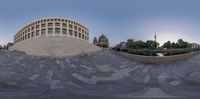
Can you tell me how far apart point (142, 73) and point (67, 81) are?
14.8 ft

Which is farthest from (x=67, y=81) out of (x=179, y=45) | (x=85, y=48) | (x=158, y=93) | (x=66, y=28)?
(x=66, y=28)

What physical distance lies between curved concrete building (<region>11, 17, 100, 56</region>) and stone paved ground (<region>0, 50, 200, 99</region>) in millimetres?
3224

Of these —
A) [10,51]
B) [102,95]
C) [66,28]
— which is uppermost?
[66,28]

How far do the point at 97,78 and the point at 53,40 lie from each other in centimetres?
1157

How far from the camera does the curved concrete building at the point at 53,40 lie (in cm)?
2417

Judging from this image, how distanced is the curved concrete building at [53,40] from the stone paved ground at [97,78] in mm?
3224

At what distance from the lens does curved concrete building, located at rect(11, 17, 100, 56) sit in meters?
24.2

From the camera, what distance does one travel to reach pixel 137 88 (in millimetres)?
12227

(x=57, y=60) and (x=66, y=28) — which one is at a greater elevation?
Answer: (x=66, y=28)

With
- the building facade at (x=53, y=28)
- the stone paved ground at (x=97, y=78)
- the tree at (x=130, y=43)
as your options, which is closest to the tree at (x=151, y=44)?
the tree at (x=130, y=43)

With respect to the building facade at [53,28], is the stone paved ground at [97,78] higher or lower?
lower

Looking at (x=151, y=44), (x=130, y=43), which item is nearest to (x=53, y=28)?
(x=130, y=43)

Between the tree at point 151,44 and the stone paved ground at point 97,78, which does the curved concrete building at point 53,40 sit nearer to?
the stone paved ground at point 97,78

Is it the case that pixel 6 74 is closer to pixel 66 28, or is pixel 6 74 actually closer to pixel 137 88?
pixel 137 88
